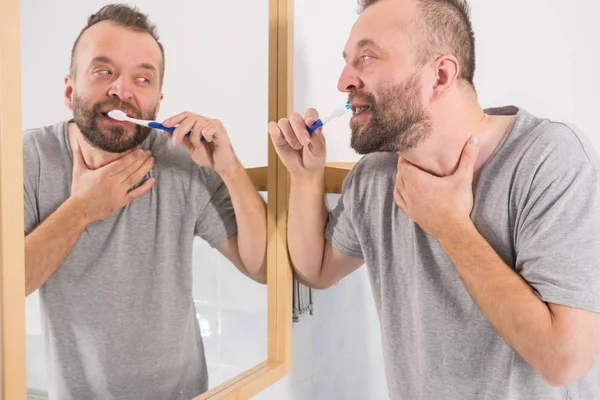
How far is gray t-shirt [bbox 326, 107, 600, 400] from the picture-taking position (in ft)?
2.87

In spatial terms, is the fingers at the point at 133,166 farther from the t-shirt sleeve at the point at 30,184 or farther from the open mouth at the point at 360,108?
the open mouth at the point at 360,108

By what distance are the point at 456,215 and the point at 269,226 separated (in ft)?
1.45

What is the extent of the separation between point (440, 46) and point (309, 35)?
1.52 feet

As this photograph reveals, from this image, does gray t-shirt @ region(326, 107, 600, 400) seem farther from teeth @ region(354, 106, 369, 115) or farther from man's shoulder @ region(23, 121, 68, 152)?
man's shoulder @ region(23, 121, 68, 152)

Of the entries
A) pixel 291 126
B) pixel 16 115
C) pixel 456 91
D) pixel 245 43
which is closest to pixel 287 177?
pixel 291 126

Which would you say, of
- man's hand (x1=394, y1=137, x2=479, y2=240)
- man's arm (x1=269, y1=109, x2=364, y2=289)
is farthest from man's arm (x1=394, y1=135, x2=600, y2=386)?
man's arm (x1=269, y1=109, x2=364, y2=289)

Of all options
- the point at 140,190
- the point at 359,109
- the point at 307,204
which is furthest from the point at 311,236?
the point at 140,190

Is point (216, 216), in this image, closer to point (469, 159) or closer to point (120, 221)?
point (120, 221)

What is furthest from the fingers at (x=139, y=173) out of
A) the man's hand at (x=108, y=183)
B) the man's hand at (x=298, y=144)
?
the man's hand at (x=298, y=144)

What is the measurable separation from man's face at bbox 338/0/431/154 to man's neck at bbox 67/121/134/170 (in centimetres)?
45

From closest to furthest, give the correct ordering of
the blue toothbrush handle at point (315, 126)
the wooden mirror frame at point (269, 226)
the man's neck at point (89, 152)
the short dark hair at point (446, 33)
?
the wooden mirror frame at point (269, 226) → the man's neck at point (89, 152) → the short dark hair at point (446, 33) → the blue toothbrush handle at point (315, 126)

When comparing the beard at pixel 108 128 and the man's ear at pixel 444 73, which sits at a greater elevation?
the man's ear at pixel 444 73

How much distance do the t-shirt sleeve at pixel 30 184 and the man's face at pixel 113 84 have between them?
80mm

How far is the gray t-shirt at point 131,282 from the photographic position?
2.59ft
